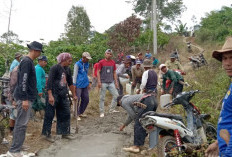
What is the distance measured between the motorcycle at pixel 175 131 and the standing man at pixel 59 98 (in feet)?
6.56

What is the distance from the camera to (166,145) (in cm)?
429

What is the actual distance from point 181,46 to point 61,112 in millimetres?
23076

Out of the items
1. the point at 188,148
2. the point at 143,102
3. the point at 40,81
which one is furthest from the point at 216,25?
the point at 188,148

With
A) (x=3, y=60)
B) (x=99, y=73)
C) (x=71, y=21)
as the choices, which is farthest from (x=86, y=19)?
(x=99, y=73)

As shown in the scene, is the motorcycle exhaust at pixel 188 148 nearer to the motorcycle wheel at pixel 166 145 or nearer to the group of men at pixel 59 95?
the motorcycle wheel at pixel 166 145

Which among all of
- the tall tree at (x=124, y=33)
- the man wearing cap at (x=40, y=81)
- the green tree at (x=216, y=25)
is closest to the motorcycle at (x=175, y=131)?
the man wearing cap at (x=40, y=81)

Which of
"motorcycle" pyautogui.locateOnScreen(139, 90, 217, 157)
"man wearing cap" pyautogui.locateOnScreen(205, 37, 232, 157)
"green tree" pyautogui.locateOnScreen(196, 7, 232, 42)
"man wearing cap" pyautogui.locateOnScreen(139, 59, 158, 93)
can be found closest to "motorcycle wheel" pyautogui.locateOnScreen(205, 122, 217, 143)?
"motorcycle" pyautogui.locateOnScreen(139, 90, 217, 157)

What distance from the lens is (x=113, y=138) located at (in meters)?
6.03

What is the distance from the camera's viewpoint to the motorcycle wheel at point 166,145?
163 inches

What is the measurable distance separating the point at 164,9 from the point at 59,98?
1406 inches

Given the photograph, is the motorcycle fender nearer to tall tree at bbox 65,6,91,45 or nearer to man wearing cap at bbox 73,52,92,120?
man wearing cap at bbox 73,52,92,120

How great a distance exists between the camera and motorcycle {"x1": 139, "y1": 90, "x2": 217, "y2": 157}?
4.20 metres

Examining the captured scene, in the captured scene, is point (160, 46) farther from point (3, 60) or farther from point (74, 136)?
point (74, 136)

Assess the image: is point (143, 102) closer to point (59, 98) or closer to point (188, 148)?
point (188, 148)
